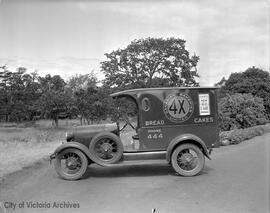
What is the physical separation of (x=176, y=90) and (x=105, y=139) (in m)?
1.99

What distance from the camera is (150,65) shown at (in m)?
39.2

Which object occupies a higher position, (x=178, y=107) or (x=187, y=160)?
(x=178, y=107)

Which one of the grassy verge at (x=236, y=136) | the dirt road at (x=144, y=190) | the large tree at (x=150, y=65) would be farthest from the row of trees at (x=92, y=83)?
the dirt road at (x=144, y=190)

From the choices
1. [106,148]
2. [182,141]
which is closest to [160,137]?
[182,141]

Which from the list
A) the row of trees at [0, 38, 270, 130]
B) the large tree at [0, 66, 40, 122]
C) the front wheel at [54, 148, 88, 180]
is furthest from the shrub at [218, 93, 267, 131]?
the large tree at [0, 66, 40, 122]

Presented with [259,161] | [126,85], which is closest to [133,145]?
[259,161]

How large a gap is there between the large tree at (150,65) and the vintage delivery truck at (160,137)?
27.3m

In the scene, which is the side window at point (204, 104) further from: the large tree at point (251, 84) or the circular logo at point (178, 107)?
the large tree at point (251, 84)

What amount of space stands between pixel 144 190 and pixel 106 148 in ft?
5.49

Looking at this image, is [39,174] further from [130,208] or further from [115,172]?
[130,208]

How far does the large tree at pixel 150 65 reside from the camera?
123ft

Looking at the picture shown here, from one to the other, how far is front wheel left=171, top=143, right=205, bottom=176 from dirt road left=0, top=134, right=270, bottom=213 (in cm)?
23

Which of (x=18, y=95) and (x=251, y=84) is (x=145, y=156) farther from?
(x=18, y=95)

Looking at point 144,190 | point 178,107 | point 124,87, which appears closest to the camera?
point 144,190
